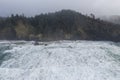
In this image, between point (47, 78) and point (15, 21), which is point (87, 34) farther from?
point (47, 78)

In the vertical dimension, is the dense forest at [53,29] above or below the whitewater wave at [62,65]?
above

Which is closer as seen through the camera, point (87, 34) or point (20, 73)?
point (20, 73)

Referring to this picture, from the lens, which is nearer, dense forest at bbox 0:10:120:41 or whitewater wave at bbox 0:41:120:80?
whitewater wave at bbox 0:41:120:80

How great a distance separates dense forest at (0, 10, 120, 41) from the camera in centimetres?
5691

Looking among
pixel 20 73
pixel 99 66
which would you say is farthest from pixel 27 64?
pixel 99 66

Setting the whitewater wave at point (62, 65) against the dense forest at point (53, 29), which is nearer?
the whitewater wave at point (62, 65)

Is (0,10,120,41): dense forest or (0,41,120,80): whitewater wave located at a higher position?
(0,10,120,41): dense forest

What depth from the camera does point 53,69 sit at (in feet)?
61.2

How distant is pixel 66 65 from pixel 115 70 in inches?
143

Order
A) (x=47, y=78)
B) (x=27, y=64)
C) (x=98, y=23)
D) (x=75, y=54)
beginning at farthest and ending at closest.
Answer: (x=98, y=23)
(x=75, y=54)
(x=27, y=64)
(x=47, y=78)

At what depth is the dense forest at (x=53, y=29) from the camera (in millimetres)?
56906

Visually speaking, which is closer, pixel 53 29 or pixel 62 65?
pixel 62 65

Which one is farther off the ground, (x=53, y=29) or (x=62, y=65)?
(x=53, y=29)

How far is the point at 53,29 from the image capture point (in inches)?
2429
